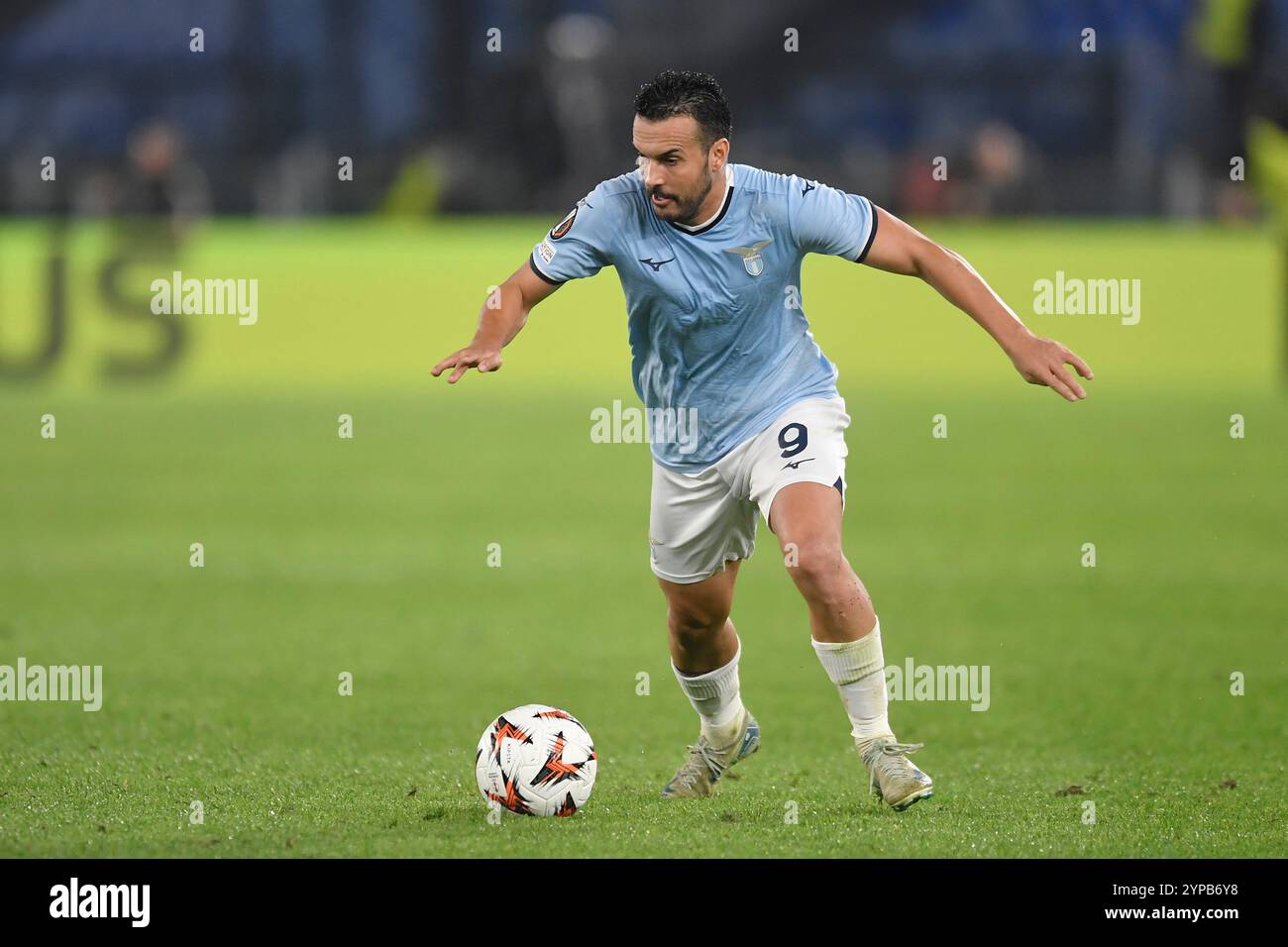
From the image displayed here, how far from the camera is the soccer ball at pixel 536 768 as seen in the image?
19.5 feet

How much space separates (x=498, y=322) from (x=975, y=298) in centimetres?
155

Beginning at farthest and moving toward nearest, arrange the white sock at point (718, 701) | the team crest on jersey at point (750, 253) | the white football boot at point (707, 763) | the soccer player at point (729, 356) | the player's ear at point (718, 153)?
the white sock at point (718, 701), the white football boot at point (707, 763), the team crest on jersey at point (750, 253), the player's ear at point (718, 153), the soccer player at point (729, 356)

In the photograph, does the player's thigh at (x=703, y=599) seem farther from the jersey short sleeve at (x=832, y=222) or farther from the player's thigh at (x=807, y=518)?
the jersey short sleeve at (x=832, y=222)

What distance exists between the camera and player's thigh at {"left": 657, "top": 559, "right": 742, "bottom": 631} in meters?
6.44

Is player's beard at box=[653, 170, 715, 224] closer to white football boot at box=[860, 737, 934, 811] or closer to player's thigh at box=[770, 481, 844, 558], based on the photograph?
player's thigh at box=[770, 481, 844, 558]

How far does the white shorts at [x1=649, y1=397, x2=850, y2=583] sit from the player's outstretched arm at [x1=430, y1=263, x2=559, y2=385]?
2.59ft

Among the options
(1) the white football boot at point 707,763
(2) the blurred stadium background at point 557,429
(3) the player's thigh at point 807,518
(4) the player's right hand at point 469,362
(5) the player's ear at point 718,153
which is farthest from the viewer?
(2) the blurred stadium background at point 557,429

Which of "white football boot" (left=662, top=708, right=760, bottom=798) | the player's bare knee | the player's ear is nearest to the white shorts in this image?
the player's bare knee

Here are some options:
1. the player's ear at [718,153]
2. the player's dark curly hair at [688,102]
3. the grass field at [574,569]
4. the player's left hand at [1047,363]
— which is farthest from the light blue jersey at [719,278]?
the grass field at [574,569]

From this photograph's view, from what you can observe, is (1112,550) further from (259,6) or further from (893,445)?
(259,6)

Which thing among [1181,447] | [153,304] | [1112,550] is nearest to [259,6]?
[153,304]

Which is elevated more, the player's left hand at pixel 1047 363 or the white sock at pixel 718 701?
the player's left hand at pixel 1047 363
